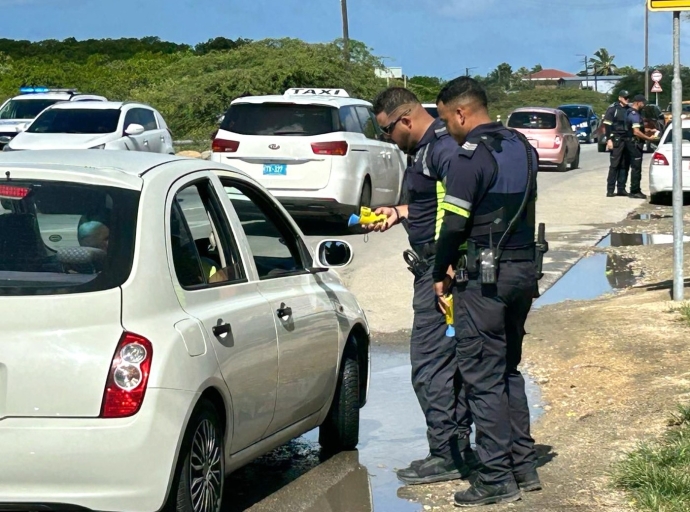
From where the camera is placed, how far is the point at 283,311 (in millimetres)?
5664

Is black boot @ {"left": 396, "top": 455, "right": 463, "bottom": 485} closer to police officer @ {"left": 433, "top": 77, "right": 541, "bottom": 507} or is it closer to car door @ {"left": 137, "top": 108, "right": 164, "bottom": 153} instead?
police officer @ {"left": 433, "top": 77, "right": 541, "bottom": 507}

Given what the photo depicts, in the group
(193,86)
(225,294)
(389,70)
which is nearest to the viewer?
(225,294)

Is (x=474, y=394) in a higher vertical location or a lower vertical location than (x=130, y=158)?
lower

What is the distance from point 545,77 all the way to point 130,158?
170m

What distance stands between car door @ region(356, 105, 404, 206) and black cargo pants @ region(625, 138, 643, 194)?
5.68 metres

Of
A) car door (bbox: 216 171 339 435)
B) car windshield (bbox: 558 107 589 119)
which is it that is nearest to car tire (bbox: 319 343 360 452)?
car door (bbox: 216 171 339 435)

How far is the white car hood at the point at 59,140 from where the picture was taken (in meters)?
20.3

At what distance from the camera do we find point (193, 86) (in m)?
39.7

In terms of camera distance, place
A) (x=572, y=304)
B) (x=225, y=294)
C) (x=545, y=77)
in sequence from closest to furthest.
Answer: (x=225, y=294) < (x=572, y=304) < (x=545, y=77)

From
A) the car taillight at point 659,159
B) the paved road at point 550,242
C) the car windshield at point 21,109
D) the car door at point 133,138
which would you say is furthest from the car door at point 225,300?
the car windshield at point 21,109

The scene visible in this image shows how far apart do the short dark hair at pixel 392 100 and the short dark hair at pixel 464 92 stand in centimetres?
45

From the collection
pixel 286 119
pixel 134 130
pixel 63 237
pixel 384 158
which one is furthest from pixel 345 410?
pixel 134 130

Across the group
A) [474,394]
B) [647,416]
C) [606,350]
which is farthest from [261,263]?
[606,350]

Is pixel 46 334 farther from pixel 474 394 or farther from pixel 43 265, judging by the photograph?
pixel 474 394
